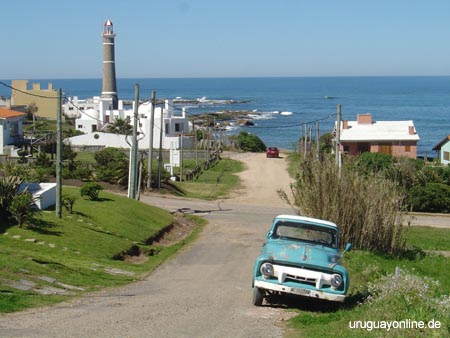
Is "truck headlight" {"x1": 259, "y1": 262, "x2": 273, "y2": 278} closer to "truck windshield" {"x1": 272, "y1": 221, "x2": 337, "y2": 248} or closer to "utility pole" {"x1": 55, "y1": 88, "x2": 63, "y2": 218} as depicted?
"truck windshield" {"x1": 272, "y1": 221, "x2": 337, "y2": 248}

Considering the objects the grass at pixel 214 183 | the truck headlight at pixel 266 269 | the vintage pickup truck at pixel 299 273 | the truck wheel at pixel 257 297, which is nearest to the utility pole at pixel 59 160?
the vintage pickup truck at pixel 299 273

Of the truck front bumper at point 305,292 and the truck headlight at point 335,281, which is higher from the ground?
the truck headlight at point 335,281

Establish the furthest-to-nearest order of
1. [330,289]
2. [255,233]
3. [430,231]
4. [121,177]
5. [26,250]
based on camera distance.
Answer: [121,177] → [430,231] → [255,233] → [26,250] → [330,289]

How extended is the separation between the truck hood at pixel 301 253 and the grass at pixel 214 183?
2746 centimetres

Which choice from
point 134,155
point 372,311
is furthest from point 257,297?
point 134,155

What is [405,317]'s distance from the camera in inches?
403

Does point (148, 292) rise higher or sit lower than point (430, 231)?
higher

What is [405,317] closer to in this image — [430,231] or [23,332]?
[23,332]

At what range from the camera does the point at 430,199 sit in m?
41.4

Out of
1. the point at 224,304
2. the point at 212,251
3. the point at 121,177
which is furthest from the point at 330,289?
the point at 121,177

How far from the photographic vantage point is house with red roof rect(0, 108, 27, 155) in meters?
59.1

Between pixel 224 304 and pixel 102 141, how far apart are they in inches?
2322

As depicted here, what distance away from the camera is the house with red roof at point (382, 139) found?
67.2 m

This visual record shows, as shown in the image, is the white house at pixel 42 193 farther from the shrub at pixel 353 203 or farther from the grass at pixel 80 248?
the shrub at pixel 353 203
